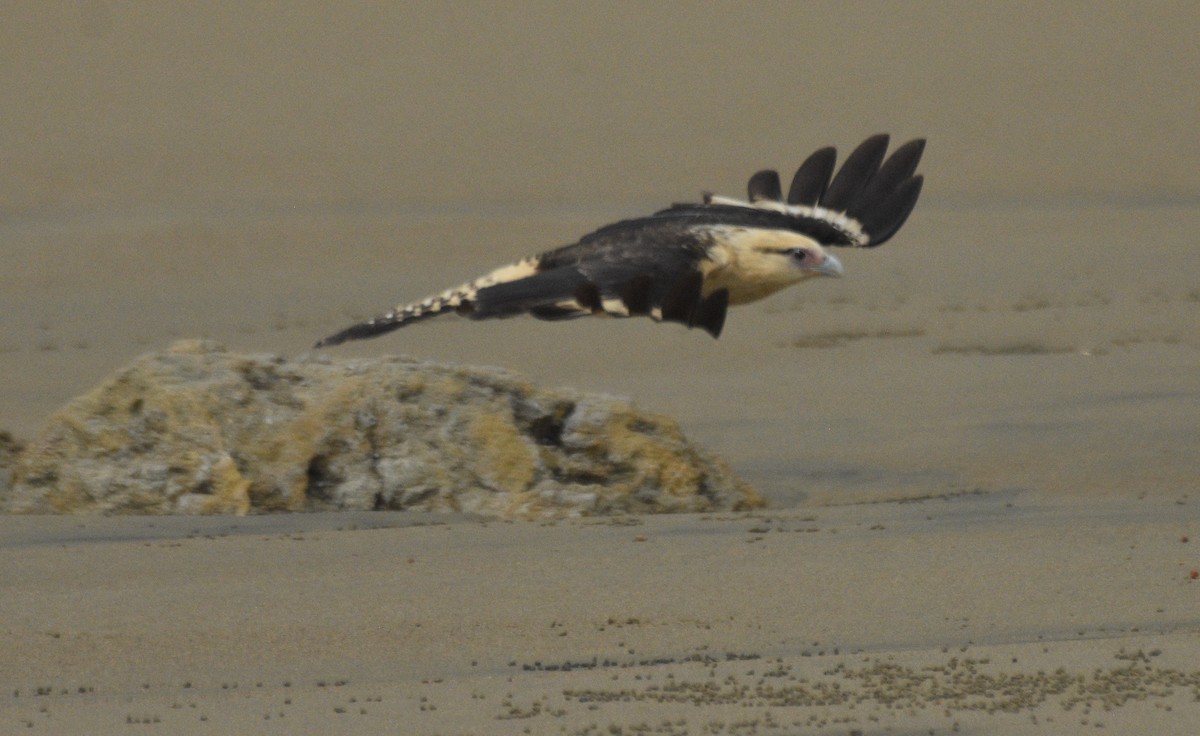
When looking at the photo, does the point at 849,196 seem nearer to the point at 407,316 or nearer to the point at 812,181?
the point at 812,181

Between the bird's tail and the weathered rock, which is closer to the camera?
the bird's tail

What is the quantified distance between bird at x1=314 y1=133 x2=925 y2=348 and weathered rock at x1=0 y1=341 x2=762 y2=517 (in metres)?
1.38

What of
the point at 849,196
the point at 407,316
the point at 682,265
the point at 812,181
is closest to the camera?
the point at 407,316

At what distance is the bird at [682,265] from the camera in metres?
7.64

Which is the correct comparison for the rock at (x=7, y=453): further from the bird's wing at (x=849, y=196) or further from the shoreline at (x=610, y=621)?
the bird's wing at (x=849, y=196)

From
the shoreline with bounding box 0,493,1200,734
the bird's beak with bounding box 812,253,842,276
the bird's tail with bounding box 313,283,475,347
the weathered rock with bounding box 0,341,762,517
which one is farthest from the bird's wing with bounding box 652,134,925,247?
the bird's tail with bounding box 313,283,475,347

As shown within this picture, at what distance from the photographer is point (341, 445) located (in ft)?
34.4

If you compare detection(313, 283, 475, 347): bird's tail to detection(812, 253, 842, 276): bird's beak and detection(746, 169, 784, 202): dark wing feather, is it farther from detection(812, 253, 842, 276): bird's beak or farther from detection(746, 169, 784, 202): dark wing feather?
detection(746, 169, 784, 202): dark wing feather

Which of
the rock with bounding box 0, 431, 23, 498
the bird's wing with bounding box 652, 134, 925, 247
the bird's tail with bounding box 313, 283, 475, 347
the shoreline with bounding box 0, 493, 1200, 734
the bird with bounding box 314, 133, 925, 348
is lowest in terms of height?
the shoreline with bounding box 0, 493, 1200, 734

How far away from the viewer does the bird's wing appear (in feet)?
31.4

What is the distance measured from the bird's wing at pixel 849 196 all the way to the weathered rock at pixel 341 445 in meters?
1.24

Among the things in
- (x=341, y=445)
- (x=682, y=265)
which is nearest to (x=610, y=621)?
(x=682, y=265)

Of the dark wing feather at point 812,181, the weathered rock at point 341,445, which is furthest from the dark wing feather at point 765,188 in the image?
the weathered rock at point 341,445

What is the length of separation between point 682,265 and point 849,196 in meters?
2.20
